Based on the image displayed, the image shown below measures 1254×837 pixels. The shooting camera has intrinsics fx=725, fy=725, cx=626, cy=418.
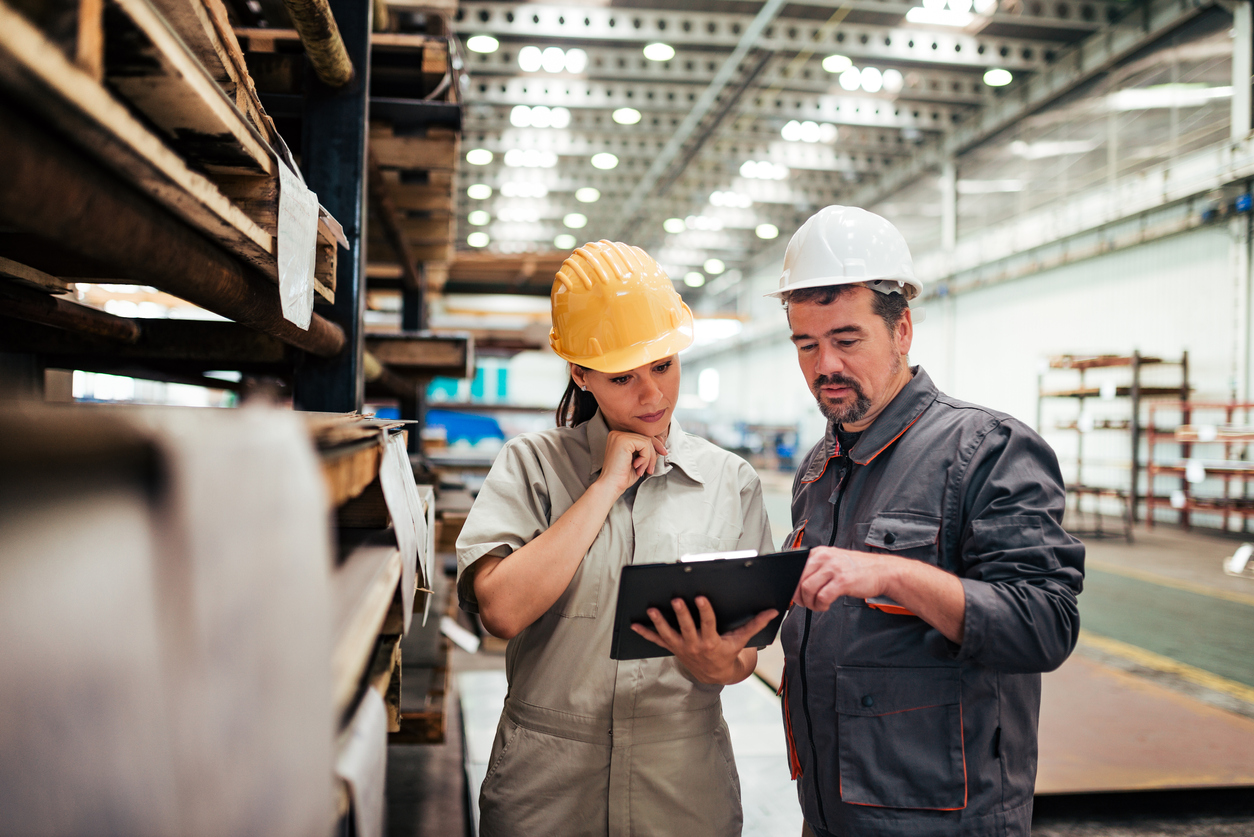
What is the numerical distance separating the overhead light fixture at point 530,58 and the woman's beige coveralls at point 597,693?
9682mm

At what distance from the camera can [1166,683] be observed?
14.1 feet

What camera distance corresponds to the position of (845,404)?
1739mm

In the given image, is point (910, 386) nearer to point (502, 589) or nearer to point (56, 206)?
point (502, 589)

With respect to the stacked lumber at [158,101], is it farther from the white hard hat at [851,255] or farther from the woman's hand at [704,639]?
the white hard hat at [851,255]

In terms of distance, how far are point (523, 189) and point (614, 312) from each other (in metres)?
14.2

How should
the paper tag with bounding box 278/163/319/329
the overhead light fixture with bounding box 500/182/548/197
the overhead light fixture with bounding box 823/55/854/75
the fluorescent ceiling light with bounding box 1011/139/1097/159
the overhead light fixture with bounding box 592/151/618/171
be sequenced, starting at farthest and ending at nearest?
1. the overhead light fixture with bounding box 500/182/548/197
2. the overhead light fixture with bounding box 592/151/618/171
3. the fluorescent ceiling light with bounding box 1011/139/1097/159
4. the overhead light fixture with bounding box 823/55/854/75
5. the paper tag with bounding box 278/163/319/329

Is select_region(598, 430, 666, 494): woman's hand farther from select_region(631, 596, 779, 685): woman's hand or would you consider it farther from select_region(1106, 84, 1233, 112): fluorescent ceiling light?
select_region(1106, 84, 1233, 112): fluorescent ceiling light

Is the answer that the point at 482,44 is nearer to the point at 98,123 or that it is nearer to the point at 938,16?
the point at 938,16

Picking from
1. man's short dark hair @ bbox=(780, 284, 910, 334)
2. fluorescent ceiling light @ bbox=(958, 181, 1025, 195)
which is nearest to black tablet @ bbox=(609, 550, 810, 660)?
man's short dark hair @ bbox=(780, 284, 910, 334)

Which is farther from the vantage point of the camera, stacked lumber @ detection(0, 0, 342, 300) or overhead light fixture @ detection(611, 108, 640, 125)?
overhead light fixture @ detection(611, 108, 640, 125)

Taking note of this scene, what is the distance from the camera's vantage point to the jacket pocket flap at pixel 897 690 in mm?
1493

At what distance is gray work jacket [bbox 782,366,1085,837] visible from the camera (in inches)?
55.0

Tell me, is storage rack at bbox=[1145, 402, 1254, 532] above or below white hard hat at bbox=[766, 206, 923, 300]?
below

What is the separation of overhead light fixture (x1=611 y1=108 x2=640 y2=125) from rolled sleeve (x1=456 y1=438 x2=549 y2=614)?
11.0m
